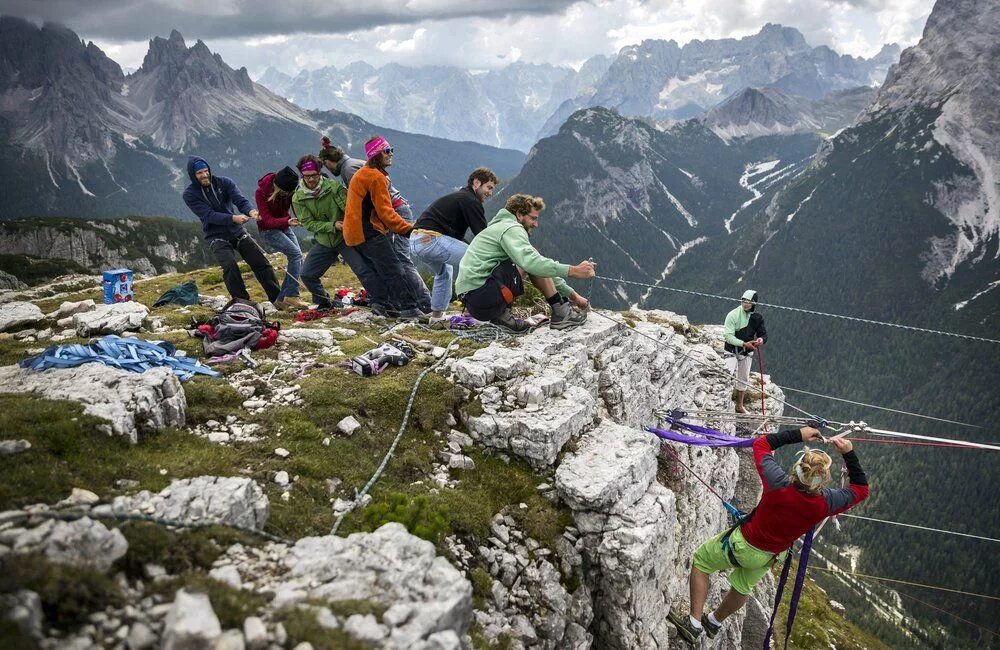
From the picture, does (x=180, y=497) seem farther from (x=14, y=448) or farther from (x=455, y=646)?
(x=455, y=646)

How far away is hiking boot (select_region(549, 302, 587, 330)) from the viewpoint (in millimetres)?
13188

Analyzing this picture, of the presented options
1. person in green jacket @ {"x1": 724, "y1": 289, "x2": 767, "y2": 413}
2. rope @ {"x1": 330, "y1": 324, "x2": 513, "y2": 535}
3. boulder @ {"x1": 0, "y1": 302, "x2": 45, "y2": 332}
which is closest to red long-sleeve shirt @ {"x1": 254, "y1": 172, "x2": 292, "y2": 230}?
boulder @ {"x1": 0, "y1": 302, "x2": 45, "y2": 332}

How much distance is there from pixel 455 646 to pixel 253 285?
995 inches

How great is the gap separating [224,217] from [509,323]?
860 centimetres

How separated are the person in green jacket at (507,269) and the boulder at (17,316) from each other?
35.0 ft

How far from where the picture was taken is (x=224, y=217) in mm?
13727

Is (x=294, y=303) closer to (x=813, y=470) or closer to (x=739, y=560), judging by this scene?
(x=739, y=560)

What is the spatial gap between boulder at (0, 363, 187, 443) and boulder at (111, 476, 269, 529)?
1655mm

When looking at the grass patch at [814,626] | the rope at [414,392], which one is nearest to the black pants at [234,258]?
the rope at [414,392]

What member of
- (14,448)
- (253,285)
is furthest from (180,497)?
(253,285)

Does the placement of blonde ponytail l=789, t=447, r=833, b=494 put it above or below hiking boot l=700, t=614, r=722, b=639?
above

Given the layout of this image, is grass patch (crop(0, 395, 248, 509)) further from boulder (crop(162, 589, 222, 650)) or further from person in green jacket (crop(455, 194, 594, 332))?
person in green jacket (crop(455, 194, 594, 332))

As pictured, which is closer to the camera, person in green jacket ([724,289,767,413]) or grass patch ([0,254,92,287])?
person in green jacket ([724,289,767,413])

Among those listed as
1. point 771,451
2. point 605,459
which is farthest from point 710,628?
point 605,459
